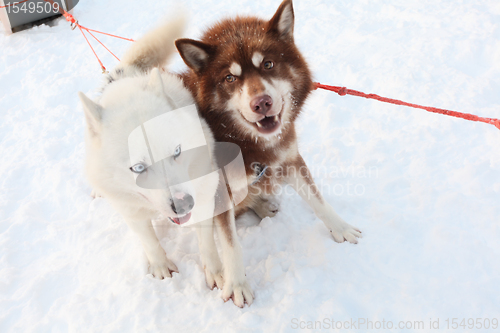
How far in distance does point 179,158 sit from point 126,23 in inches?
222

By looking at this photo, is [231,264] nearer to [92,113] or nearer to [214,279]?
[214,279]

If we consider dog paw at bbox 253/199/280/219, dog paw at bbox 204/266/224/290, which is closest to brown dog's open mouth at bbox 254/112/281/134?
dog paw at bbox 253/199/280/219

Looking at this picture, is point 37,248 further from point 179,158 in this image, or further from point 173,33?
point 173,33

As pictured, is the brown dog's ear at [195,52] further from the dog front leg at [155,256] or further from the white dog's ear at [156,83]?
the dog front leg at [155,256]

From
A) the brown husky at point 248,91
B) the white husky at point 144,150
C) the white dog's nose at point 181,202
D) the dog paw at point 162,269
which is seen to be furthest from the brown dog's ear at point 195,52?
the dog paw at point 162,269

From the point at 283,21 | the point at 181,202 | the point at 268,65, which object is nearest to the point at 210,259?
the point at 181,202

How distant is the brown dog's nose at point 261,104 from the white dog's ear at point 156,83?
52 cm

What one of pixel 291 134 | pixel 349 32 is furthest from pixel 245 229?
pixel 349 32

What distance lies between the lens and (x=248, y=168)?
2.18 metres

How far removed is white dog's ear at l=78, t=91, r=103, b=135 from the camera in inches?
61.4

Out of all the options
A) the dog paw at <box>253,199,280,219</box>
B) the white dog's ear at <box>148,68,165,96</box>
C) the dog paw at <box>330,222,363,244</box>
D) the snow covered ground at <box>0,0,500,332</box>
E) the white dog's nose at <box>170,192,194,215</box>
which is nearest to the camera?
the white dog's nose at <box>170,192,194,215</box>

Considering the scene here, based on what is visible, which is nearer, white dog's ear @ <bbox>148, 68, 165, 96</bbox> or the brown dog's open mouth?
white dog's ear @ <bbox>148, 68, 165, 96</bbox>

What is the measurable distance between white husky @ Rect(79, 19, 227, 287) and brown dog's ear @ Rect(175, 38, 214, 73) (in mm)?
185

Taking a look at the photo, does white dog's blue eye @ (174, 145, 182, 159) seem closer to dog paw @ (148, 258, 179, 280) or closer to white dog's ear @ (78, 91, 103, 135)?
white dog's ear @ (78, 91, 103, 135)
